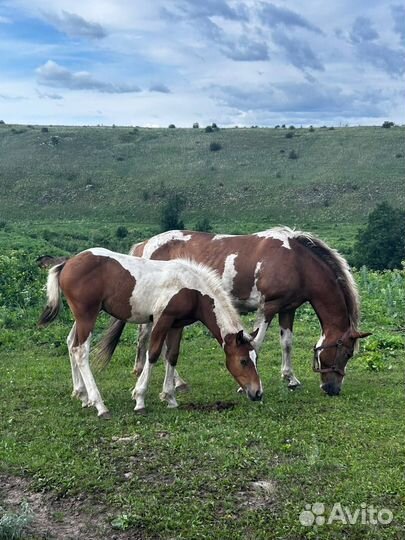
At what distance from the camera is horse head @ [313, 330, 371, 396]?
352 inches

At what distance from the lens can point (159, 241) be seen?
10.4 meters

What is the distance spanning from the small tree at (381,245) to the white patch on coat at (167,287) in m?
21.4

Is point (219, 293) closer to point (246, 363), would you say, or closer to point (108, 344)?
point (246, 363)

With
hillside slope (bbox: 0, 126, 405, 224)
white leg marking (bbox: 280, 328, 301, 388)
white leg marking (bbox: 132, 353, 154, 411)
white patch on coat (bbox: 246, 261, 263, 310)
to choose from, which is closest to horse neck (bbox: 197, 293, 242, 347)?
white leg marking (bbox: 132, 353, 154, 411)

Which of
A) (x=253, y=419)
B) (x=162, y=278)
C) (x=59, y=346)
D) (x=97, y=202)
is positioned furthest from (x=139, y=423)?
(x=97, y=202)

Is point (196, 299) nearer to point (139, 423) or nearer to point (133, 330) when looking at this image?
point (139, 423)

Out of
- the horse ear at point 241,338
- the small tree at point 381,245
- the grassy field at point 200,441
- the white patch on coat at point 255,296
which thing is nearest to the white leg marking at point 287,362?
the grassy field at point 200,441

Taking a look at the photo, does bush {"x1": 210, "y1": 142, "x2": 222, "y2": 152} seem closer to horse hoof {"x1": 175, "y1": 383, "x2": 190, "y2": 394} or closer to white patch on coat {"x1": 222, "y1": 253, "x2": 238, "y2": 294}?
white patch on coat {"x1": 222, "y1": 253, "x2": 238, "y2": 294}

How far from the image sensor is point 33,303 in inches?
614

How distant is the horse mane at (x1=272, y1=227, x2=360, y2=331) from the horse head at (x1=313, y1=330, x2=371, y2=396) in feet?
0.80

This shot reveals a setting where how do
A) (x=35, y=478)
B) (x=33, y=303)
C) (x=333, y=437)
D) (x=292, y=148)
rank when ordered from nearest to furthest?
(x=35, y=478) < (x=333, y=437) < (x=33, y=303) < (x=292, y=148)

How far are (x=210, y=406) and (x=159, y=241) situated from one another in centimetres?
326

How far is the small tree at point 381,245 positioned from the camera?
1115 inches

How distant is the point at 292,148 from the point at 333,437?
65.6 meters
